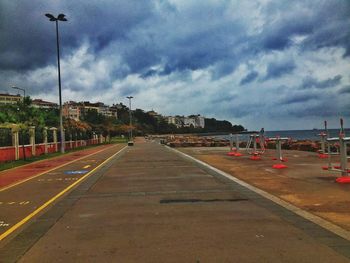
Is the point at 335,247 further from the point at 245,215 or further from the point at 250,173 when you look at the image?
the point at 250,173

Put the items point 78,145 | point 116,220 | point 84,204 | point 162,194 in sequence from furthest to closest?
point 78,145, point 162,194, point 84,204, point 116,220

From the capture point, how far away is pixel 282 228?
810 centimetres

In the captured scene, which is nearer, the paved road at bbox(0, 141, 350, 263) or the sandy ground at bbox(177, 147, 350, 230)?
the paved road at bbox(0, 141, 350, 263)

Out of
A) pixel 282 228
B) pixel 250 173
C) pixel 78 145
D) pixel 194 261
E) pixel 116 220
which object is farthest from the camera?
pixel 78 145

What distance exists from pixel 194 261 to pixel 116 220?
131 inches

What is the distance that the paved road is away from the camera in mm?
6441

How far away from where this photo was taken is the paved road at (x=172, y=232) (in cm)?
644

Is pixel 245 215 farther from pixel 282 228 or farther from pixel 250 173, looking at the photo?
pixel 250 173

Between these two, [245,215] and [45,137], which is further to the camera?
[45,137]

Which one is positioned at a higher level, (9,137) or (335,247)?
(9,137)

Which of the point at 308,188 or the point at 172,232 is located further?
the point at 308,188

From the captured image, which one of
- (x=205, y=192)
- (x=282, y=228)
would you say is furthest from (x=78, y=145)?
(x=282, y=228)

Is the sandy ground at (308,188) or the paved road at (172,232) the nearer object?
the paved road at (172,232)

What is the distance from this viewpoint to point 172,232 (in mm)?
7863
